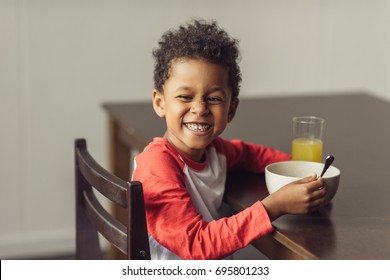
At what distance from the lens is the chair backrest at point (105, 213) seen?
121 cm

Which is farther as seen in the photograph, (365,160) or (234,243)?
(365,160)

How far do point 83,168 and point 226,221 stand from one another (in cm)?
36

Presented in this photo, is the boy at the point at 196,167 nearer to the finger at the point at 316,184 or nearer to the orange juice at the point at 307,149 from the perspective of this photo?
the finger at the point at 316,184

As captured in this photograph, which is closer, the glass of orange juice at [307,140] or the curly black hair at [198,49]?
the curly black hair at [198,49]

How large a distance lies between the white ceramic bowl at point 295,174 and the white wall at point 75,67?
1734mm

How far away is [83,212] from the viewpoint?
62.4 inches

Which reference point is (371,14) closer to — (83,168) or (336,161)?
(336,161)

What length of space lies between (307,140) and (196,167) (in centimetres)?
30

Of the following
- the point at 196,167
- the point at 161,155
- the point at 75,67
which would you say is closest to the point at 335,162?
the point at 196,167

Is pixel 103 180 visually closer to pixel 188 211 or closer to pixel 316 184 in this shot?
pixel 188 211

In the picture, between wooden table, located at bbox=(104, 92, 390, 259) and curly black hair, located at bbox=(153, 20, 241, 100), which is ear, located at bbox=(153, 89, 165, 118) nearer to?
curly black hair, located at bbox=(153, 20, 241, 100)

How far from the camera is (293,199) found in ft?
4.10

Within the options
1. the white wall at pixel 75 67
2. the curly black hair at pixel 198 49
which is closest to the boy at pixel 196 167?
the curly black hair at pixel 198 49
